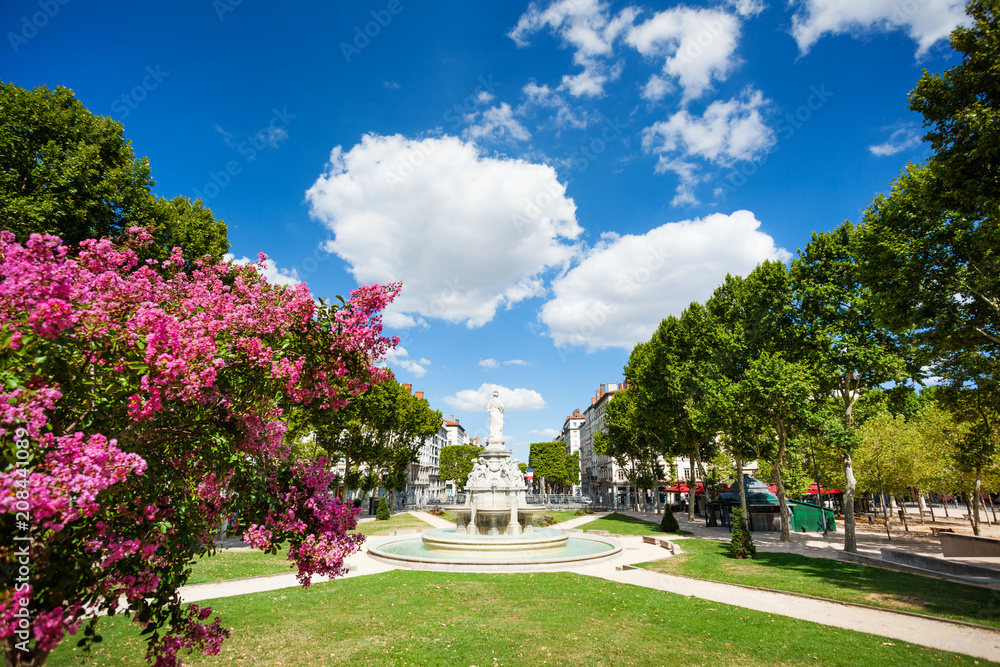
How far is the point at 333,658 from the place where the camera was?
8523 mm

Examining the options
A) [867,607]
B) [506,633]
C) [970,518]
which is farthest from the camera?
[970,518]

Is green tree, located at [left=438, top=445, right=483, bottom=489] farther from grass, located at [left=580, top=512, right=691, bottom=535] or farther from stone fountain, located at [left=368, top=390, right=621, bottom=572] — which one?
stone fountain, located at [left=368, top=390, right=621, bottom=572]

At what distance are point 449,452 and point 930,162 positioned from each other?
272 ft

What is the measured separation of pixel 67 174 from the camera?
45.8 feet

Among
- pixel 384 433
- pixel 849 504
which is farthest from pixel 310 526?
pixel 384 433

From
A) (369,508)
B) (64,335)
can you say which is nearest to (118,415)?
(64,335)

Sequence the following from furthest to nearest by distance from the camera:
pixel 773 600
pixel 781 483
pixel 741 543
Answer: pixel 781 483, pixel 741 543, pixel 773 600

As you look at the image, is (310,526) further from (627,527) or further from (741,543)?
(627,527)

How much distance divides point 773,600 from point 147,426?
50.7ft

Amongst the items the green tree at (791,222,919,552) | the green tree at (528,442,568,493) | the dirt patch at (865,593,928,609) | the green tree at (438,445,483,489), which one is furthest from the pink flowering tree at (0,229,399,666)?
the green tree at (438,445,483,489)

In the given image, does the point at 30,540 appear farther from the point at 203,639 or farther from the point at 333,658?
the point at 333,658

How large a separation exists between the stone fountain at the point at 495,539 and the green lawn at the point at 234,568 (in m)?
4.06

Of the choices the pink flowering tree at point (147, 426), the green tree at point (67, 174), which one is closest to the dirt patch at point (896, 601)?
the pink flowering tree at point (147, 426)

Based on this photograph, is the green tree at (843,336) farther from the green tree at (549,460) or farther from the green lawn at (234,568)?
the green tree at (549,460)
